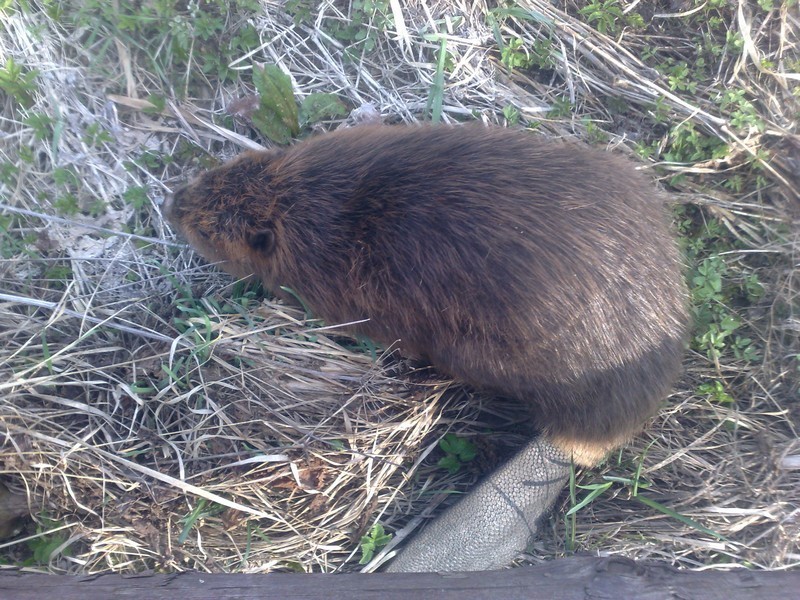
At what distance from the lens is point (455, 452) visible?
11.1 feet

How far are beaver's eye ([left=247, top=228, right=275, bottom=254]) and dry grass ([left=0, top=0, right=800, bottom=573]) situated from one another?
0.37 m

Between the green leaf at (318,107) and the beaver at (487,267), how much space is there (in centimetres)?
51

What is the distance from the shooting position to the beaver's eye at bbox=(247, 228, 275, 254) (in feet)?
10.7

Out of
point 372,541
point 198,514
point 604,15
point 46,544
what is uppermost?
point 604,15

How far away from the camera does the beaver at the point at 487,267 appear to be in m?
2.76

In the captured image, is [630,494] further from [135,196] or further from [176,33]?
[176,33]

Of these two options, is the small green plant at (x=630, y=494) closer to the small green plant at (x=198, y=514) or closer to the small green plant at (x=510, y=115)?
the small green plant at (x=198, y=514)

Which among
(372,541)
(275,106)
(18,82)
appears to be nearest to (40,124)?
(18,82)

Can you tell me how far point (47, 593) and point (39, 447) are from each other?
1.14 meters

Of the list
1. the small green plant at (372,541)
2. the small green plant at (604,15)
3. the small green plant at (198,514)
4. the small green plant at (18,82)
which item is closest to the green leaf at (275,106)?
the small green plant at (18,82)

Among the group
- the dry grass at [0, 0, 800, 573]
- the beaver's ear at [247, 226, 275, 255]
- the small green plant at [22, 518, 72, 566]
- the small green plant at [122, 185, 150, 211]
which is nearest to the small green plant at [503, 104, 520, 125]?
the dry grass at [0, 0, 800, 573]

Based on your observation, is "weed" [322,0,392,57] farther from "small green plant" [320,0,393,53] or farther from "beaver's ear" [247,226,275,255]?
"beaver's ear" [247,226,275,255]

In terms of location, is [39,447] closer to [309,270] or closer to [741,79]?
[309,270]

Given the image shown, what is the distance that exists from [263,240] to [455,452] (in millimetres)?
1569
